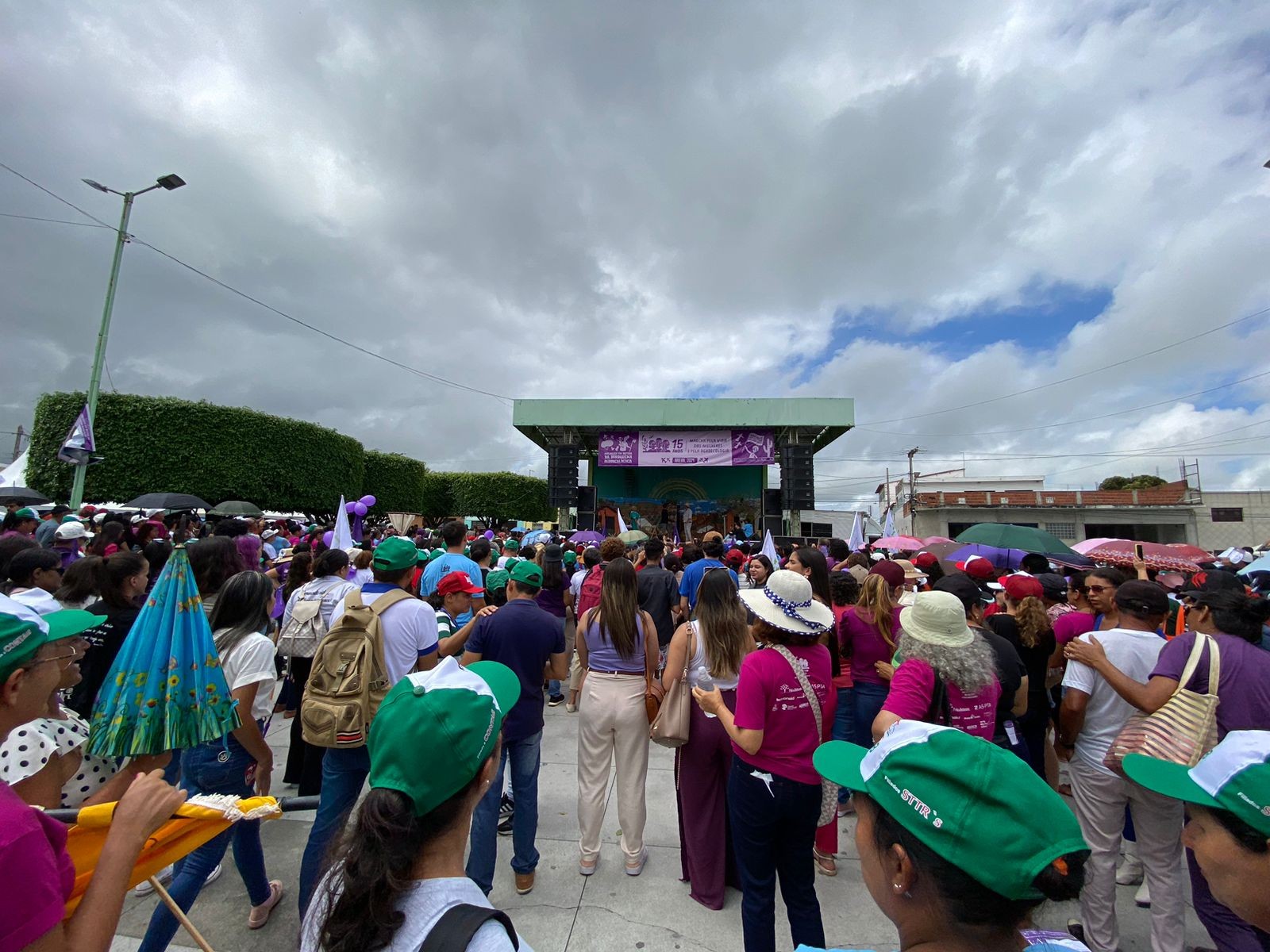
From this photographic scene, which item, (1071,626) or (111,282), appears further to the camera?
(111,282)

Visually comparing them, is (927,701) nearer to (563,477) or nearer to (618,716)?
(618,716)

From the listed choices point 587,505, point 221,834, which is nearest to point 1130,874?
point 221,834

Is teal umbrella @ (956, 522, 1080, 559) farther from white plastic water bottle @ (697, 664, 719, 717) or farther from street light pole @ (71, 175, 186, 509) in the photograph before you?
street light pole @ (71, 175, 186, 509)

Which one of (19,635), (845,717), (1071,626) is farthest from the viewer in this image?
(845,717)

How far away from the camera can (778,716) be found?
2.24 m

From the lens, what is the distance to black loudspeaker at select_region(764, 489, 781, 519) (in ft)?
75.3

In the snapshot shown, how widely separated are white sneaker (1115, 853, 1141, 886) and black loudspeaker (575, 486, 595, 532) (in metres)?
19.2

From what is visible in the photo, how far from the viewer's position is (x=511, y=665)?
2.95 metres

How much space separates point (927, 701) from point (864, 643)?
1.22 m

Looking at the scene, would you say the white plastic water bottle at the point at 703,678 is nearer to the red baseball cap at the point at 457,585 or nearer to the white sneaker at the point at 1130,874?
the red baseball cap at the point at 457,585

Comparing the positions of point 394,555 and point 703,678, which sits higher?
point 394,555

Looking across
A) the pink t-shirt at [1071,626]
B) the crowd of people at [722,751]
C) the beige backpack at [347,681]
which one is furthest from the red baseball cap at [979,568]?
the beige backpack at [347,681]

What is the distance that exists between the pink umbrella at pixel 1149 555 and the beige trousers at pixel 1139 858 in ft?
19.2

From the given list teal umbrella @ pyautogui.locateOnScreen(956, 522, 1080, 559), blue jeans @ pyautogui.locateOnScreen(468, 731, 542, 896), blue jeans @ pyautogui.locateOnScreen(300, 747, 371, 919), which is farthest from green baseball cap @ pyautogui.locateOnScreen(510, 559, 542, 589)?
teal umbrella @ pyautogui.locateOnScreen(956, 522, 1080, 559)
